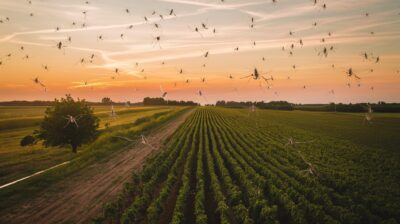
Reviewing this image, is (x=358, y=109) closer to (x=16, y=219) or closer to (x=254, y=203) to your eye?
(x=254, y=203)

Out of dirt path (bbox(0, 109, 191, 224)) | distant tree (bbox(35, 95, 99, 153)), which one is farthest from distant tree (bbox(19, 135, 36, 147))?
dirt path (bbox(0, 109, 191, 224))

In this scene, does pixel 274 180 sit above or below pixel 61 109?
below

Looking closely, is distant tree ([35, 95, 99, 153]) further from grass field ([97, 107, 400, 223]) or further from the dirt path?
grass field ([97, 107, 400, 223])

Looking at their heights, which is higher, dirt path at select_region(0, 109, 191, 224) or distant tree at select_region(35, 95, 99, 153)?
distant tree at select_region(35, 95, 99, 153)

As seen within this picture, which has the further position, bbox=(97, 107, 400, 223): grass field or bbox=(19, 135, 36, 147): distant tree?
bbox=(19, 135, 36, 147): distant tree

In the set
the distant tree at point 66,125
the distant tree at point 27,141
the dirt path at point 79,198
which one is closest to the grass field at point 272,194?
the dirt path at point 79,198

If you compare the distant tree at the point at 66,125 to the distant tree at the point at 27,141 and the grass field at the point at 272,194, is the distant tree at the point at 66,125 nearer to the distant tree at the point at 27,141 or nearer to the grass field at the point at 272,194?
the distant tree at the point at 27,141

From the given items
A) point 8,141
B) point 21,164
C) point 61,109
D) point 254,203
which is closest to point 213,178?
point 254,203
